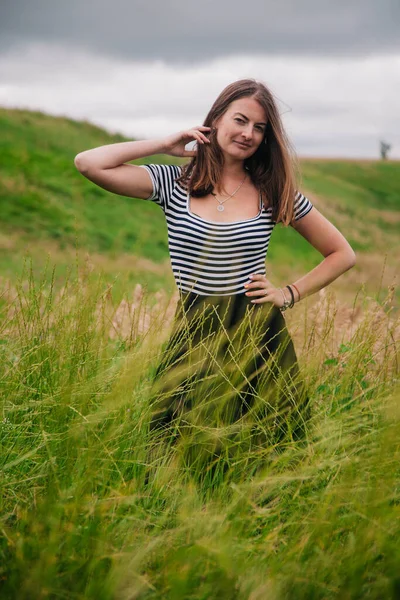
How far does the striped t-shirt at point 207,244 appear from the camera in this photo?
8.28ft

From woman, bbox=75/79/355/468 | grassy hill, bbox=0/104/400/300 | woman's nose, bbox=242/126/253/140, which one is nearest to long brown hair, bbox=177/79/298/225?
woman, bbox=75/79/355/468

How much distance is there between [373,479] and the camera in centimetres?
188

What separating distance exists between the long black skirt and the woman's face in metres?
0.62

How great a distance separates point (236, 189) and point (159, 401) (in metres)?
1.01

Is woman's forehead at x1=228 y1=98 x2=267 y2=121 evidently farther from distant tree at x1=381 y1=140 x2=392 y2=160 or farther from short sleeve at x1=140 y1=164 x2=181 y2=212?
distant tree at x1=381 y1=140 x2=392 y2=160

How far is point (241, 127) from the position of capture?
103 inches

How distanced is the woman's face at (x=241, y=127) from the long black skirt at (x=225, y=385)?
62 cm

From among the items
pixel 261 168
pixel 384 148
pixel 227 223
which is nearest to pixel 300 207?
pixel 261 168

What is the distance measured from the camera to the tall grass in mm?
1547

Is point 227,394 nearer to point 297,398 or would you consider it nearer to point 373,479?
point 297,398

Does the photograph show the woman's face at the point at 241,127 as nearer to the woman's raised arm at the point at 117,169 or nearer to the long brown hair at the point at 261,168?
the long brown hair at the point at 261,168

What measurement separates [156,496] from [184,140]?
154cm

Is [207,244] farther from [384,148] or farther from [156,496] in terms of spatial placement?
[384,148]

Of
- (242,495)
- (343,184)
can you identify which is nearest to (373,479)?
(242,495)
